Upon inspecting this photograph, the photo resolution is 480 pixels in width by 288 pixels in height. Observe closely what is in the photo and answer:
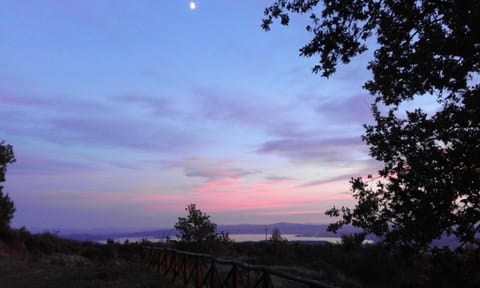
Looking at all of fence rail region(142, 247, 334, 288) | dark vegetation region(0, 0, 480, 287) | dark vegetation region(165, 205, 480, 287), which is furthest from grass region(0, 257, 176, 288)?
dark vegetation region(0, 0, 480, 287)

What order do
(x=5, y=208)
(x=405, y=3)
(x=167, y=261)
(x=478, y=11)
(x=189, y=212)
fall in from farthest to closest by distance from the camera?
(x=5, y=208) → (x=189, y=212) → (x=167, y=261) → (x=405, y=3) → (x=478, y=11)

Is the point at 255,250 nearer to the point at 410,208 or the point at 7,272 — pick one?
the point at 7,272

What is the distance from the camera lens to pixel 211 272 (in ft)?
41.5

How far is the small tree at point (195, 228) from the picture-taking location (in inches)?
1010

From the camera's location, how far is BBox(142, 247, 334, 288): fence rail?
8695mm

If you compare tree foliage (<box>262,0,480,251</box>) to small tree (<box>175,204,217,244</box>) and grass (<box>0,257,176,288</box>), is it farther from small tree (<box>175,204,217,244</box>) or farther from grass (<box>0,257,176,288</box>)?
small tree (<box>175,204,217,244</box>)

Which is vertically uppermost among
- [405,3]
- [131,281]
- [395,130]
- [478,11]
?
[405,3]

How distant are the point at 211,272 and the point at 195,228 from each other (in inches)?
522

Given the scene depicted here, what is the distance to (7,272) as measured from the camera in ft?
71.3

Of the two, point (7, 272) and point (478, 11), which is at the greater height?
point (478, 11)

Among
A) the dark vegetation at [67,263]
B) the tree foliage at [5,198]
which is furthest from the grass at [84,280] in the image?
the tree foliage at [5,198]

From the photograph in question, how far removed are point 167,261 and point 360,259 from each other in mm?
25585

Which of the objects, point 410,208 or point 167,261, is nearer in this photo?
point 410,208

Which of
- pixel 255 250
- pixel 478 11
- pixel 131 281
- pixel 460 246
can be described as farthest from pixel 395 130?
pixel 255 250
